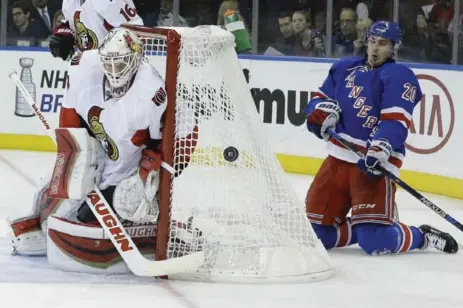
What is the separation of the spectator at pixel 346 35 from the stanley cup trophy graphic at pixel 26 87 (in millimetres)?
1957

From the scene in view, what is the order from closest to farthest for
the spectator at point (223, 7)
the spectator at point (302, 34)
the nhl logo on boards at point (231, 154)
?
the nhl logo on boards at point (231, 154), the spectator at point (302, 34), the spectator at point (223, 7)

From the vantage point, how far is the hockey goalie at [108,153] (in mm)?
3865

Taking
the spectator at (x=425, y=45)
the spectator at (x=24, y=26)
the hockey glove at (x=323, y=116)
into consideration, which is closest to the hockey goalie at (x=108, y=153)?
the hockey glove at (x=323, y=116)

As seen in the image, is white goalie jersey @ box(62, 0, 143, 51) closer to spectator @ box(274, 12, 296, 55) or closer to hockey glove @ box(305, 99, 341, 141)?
hockey glove @ box(305, 99, 341, 141)

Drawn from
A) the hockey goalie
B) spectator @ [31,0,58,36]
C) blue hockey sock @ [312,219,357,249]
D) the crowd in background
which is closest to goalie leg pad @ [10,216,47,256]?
the hockey goalie

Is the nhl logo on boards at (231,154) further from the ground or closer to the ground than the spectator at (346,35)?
closer to the ground

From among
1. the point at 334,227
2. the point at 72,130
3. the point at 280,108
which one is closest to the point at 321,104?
the point at 334,227

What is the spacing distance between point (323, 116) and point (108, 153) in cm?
94

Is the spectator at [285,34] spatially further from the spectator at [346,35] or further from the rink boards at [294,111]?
the rink boards at [294,111]

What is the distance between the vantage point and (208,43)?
400 cm

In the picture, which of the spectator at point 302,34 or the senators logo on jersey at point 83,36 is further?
the spectator at point 302,34

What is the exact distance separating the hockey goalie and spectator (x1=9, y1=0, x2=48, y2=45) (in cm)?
424

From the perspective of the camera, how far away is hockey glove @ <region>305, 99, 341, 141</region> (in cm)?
455

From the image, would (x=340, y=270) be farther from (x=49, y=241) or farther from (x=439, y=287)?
(x=49, y=241)
